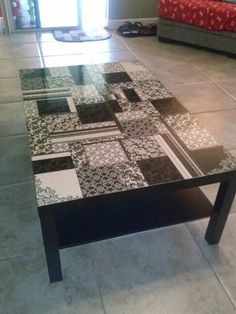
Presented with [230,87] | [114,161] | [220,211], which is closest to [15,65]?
[230,87]

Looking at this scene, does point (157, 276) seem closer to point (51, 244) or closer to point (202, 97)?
point (51, 244)

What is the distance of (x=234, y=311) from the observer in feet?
3.56

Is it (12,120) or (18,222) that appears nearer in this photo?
(18,222)

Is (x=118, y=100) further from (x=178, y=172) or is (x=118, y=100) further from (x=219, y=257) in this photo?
(x=219, y=257)

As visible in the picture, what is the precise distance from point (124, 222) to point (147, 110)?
50 cm

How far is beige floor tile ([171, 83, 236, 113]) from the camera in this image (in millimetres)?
2264

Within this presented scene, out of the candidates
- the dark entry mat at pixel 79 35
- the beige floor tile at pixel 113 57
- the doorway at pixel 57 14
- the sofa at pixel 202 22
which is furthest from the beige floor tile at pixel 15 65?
the sofa at pixel 202 22

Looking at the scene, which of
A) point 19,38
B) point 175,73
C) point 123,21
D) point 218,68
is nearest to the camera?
point 175,73

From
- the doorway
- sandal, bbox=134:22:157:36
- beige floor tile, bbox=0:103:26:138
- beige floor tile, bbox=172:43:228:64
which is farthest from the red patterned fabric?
beige floor tile, bbox=0:103:26:138

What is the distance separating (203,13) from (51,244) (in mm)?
2720

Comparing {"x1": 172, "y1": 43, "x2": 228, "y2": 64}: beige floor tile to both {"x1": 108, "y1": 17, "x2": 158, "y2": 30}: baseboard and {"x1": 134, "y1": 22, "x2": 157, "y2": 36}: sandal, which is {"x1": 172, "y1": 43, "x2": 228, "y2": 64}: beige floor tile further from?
{"x1": 108, "y1": 17, "x2": 158, "y2": 30}: baseboard

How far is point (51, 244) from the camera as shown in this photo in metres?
1.02

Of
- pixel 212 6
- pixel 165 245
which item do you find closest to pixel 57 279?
pixel 165 245

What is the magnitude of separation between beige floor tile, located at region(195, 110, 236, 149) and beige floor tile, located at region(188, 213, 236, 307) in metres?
0.62
